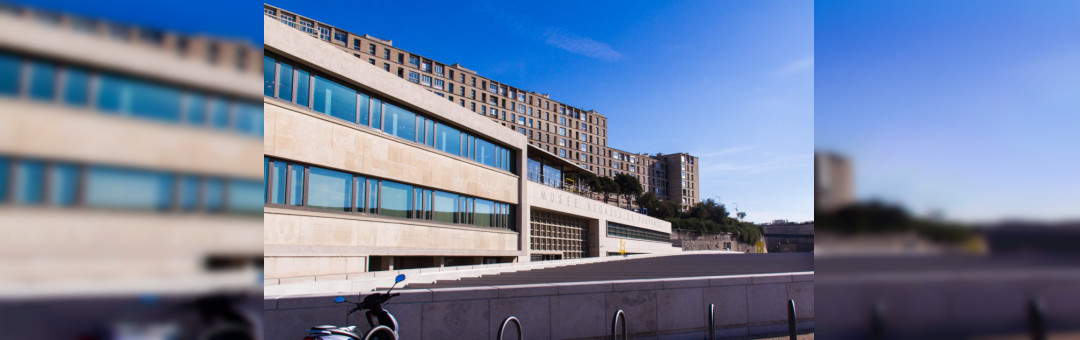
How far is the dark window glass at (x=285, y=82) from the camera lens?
17875 millimetres

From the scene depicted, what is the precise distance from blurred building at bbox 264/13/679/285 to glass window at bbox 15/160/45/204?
49.2 ft

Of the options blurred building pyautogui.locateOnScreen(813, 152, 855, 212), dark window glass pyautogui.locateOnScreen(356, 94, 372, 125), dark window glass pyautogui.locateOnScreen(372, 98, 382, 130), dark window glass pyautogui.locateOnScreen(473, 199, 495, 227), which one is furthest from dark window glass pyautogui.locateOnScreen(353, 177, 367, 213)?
blurred building pyautogui.locateOnScreen(813, 152, 855, 212)

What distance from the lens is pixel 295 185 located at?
18.2 metres

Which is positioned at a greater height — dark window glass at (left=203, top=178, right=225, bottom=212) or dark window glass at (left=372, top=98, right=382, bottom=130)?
dark window glass at (left=372, top=98, right=382, bottom=130)

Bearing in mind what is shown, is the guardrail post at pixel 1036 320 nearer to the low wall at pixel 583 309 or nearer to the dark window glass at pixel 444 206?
the low wall at pixel 583 309

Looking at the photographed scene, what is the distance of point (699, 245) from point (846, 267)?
359 feet

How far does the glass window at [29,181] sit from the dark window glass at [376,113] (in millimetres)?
22358

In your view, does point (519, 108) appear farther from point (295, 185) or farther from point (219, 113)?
point (219, 113)

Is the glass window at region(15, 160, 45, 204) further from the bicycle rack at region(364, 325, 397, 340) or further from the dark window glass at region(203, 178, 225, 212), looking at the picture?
the bicycle rack at region(364, 325, 397, 340)

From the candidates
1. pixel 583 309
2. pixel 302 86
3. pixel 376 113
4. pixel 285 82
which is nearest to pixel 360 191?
pixel 376 113

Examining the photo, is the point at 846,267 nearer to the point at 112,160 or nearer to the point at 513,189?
the point at 112,160

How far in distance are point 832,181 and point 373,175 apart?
69.4 feet

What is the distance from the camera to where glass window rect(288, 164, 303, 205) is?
709 inches

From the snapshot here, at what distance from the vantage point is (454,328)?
31.1 feet
